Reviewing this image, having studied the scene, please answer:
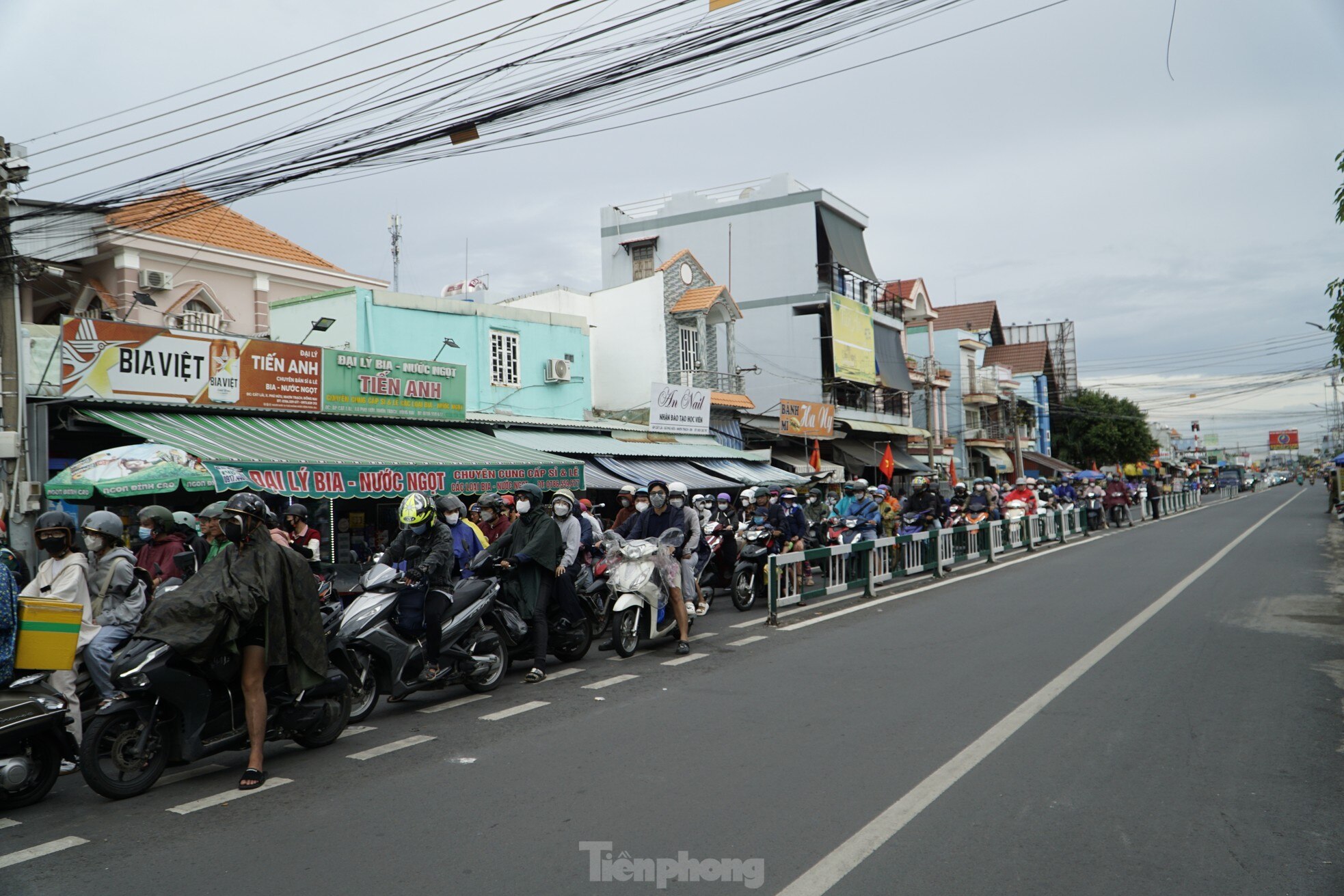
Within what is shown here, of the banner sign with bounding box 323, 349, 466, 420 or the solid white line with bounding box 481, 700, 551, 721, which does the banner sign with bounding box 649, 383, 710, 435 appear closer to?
the banner sign with bounding box 323, 349, 466, 420

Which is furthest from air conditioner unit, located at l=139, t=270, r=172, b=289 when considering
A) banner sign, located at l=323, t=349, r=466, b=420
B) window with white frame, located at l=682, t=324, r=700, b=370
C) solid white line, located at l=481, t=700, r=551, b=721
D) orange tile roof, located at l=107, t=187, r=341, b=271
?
window with white frame, located at l=682, t=324, r=700, b=370

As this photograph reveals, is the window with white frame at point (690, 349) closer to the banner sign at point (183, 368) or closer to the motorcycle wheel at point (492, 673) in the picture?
the banner sign at point (183, 368)

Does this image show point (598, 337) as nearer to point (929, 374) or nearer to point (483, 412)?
point (483, 412)

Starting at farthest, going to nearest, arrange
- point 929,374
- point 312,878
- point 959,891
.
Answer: point 929,374
point 312,878
point 959,891

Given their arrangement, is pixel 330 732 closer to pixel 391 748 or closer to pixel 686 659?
pixel 391 748

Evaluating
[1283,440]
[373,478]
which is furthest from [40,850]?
[1283,440]

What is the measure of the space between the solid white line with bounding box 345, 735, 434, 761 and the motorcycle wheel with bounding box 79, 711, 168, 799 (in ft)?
3.68

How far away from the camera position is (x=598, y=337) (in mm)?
28859

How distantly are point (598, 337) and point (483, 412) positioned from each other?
8459 millimetres

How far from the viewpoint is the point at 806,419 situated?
102ft

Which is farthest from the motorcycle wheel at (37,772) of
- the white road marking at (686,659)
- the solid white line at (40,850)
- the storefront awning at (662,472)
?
the storefront awning at (662,472)

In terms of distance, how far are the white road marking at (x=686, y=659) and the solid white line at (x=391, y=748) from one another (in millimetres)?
2940

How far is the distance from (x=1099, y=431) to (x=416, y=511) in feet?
196

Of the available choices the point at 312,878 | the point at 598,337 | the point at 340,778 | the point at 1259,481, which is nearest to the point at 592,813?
the point at 312,878
